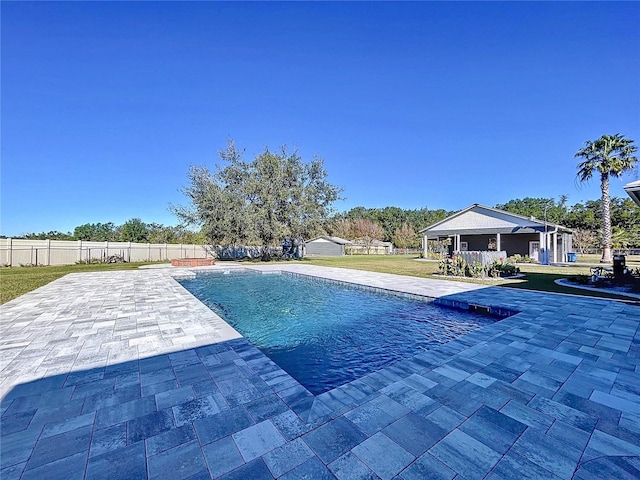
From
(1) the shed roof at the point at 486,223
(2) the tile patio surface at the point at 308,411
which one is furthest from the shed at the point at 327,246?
(2) the tile patio surface at the point at 308,411

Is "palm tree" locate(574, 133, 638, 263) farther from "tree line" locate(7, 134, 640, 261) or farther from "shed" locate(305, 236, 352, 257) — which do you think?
"shed" locate(305, 236, 352, 257)

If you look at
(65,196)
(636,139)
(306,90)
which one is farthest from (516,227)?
(65,196)

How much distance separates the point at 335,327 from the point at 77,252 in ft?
74.5

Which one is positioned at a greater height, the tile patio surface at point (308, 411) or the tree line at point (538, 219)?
the tree line at point (538, 219)

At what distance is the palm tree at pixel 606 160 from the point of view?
58.0ft

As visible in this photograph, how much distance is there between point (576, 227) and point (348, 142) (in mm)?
34352

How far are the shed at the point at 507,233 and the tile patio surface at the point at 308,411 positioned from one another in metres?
17.6

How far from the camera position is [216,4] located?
370 inches

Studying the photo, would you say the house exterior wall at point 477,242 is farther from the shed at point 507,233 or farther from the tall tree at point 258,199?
the tall tree at point 258,199

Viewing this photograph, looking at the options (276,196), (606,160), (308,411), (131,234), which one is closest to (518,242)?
(606,160)

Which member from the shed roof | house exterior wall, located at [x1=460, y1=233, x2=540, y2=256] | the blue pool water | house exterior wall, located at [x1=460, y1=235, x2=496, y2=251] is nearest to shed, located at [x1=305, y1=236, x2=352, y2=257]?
the shed roof

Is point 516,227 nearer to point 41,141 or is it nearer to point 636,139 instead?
point 636,139

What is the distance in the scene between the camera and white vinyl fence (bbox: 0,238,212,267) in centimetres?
1744

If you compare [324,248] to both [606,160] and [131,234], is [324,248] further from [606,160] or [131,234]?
[131,234]
